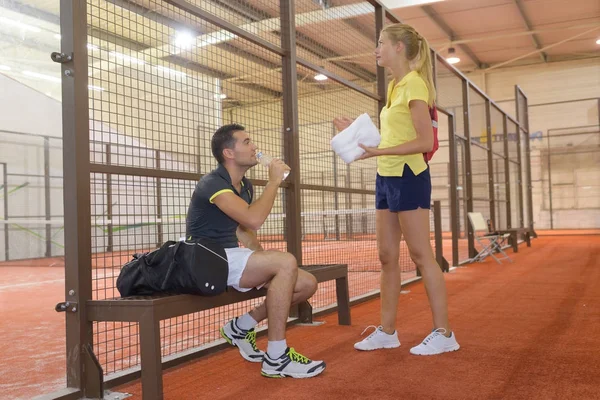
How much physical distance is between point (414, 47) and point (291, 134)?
1182 mm

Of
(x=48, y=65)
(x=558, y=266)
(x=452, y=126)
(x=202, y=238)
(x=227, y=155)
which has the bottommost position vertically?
(x=558, y=266)

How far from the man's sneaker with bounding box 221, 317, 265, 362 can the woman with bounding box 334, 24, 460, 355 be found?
1.83ft

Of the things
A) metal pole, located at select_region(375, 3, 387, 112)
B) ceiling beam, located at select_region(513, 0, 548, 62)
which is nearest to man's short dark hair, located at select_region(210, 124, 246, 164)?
metal pole, located at select_region(375, 3, 387, 112)

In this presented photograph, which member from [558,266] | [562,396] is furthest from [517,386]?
[558,266]

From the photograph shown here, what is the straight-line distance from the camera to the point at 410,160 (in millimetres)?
2943

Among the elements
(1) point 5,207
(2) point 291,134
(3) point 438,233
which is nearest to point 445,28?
(3) point 438,233

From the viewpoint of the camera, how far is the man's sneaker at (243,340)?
2969 millimetres

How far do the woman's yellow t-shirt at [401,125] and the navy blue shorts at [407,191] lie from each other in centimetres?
3

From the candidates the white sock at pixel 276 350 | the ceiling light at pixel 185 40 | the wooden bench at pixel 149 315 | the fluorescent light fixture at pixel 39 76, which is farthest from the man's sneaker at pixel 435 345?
the fluorescent light fixture at pixel 39 76

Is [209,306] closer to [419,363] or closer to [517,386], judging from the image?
[419,363]

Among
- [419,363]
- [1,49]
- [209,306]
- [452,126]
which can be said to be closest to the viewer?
[209,306]

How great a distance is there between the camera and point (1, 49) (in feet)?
34.5

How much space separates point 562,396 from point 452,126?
6.23m

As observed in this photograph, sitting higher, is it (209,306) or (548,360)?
(209,306)
